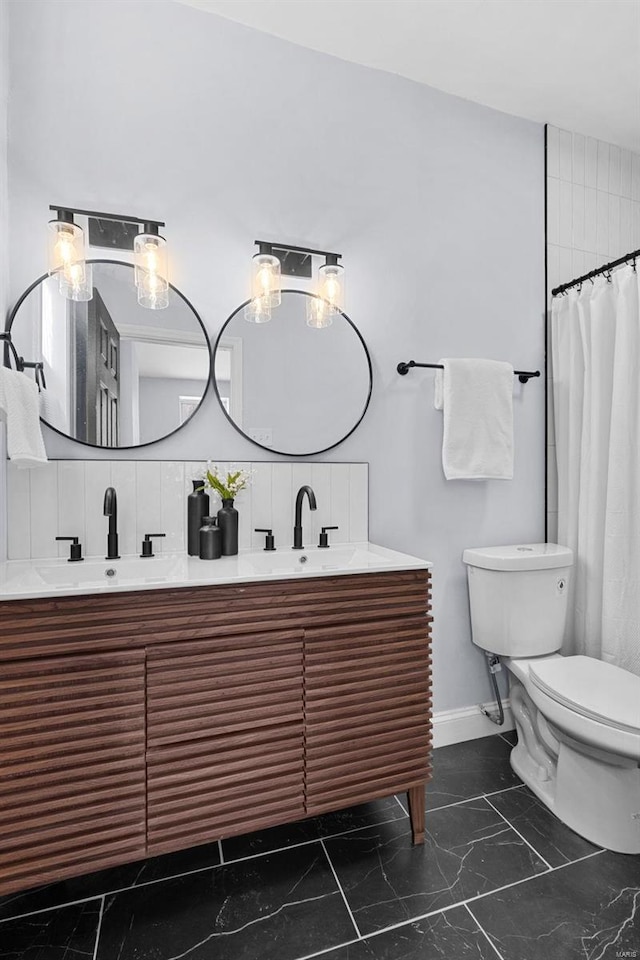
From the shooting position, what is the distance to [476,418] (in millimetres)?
2094

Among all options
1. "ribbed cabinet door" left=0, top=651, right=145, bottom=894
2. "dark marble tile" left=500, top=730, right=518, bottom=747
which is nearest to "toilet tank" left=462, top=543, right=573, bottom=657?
"dark marble tile" left=500, top=730, right=518, bottom=747

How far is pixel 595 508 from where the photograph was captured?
2.12 meters

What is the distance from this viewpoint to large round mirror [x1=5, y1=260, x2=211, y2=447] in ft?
5.40

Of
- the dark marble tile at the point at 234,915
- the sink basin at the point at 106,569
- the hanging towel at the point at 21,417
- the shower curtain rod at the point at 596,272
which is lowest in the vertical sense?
the dark marble tile at the point at 234,915

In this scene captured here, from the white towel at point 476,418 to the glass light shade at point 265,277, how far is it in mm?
724

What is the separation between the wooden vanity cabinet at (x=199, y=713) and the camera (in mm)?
1200

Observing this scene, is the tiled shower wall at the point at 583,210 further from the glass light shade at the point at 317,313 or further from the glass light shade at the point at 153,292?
the glass light shade at the point at 153,292

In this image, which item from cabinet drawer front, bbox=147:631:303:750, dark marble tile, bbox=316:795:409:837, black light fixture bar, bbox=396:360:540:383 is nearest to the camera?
cabinet drawer front, bbox=147:631:303:750

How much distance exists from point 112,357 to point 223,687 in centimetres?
111

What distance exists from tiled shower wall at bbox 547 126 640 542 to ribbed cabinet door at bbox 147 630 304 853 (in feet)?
5.08

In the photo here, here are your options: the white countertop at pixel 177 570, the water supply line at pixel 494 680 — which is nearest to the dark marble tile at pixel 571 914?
the water supply line at pixel 494 680

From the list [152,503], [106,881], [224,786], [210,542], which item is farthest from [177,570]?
[106,881]

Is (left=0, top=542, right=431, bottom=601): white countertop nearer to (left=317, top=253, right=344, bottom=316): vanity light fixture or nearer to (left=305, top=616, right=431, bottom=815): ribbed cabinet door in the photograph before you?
(left=305, top=616, right=431, bottom=815): ribbed cabinet door

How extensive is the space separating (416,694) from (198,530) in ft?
2.82
